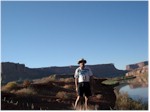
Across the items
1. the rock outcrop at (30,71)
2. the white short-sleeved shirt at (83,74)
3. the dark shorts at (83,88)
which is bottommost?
the dark shorts at (83,88)

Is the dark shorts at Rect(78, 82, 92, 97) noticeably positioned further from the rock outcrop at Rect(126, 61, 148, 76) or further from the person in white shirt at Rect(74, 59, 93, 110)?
the rock outcrop at Rect(126, 61, 148, 76)

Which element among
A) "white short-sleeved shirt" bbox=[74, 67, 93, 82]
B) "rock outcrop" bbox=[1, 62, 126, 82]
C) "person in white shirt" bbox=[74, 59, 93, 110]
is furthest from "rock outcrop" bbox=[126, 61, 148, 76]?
"white short-sleeved shirt" bbox=[74, 67, 93, 82]

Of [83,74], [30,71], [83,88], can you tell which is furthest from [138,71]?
[83,74]

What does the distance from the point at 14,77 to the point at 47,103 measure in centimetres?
4016

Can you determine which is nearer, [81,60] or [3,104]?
[81,60]

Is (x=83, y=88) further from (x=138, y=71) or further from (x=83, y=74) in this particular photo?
(x=138, y=71)

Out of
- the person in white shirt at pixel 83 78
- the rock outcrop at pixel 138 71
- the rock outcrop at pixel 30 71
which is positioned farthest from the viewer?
the rock outcrop at pixel 138 71

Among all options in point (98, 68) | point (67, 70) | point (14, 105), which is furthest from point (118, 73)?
point (14, 105)

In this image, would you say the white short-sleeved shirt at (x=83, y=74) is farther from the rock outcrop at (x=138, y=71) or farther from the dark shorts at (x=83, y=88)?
the rock outcrop at (x=138, y=71)

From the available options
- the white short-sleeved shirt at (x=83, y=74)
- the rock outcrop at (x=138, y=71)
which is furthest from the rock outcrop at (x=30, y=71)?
the white short-sleeved shirt at (x=83, y=74)

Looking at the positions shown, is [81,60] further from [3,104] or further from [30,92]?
[30,92]

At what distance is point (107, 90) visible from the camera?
868 inches

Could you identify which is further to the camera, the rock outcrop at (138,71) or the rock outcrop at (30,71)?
the rock outcrop at (138,71)

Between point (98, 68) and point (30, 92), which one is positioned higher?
point (98, 68)
